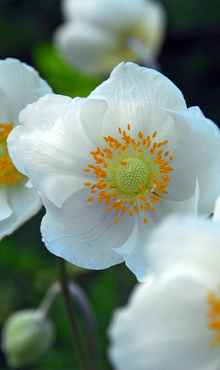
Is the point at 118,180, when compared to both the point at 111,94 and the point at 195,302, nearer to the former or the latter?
the point at 111,94

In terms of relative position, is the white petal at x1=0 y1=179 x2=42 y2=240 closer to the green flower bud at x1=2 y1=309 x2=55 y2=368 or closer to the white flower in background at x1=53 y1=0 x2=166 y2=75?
the green flower bud at x1=2 y1=309 x2=55 y2=368

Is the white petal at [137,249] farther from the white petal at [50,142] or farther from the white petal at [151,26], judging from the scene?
the white petal at [151,26]

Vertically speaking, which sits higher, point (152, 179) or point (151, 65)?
point (152, 179)

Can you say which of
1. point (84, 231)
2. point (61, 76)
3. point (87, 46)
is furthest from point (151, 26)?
point (84, 231)

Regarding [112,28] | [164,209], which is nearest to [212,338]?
[164,209]

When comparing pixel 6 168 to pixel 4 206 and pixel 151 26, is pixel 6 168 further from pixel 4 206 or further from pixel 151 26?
pixel 151 26

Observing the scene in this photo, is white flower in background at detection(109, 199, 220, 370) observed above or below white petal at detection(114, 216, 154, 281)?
above

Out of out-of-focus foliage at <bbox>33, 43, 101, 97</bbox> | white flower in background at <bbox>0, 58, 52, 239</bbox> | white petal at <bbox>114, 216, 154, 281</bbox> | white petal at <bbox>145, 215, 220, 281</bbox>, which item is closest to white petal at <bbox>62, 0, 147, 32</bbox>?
out-of-focus foliage at <bbox>33, 43, 101, 97</bbox>
